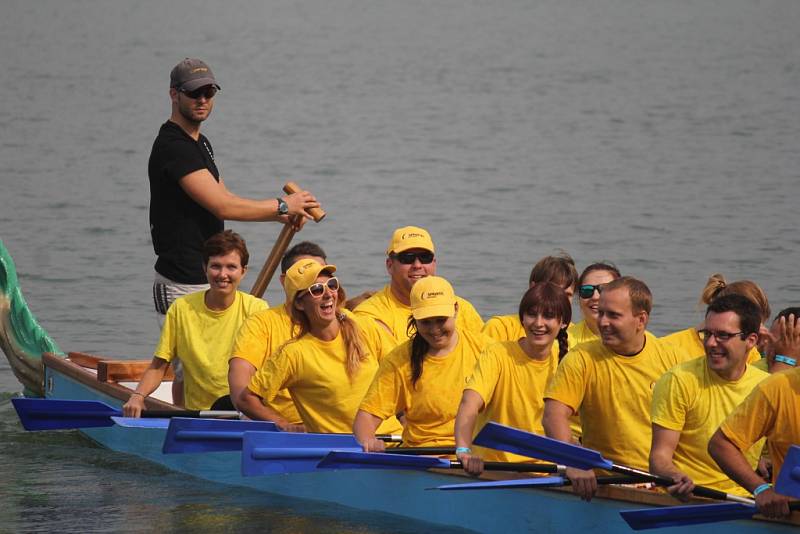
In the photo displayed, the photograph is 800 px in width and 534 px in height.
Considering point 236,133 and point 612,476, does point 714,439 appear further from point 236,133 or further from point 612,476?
point 236,133

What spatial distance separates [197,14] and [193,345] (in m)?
40.1

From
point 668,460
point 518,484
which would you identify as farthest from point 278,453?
point 668,460

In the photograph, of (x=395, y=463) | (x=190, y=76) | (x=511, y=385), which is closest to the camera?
(x=395, y=463)

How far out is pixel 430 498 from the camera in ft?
23.9

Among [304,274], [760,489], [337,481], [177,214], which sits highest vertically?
[177,214]

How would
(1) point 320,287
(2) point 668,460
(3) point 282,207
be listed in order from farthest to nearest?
(3) point 282,207 → (1) point 320,287 → (2) point 668,460

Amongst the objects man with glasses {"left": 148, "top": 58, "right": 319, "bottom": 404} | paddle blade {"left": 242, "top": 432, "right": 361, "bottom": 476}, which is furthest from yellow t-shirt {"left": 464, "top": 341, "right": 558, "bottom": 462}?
man with glasses {"left": 148, "top": 58, "right": 319, "bottom": 404}

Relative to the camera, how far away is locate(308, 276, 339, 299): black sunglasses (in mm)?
7645

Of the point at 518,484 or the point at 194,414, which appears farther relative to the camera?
the point at 194,414

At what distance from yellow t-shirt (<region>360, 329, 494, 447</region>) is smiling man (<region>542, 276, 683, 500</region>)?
26.4 inches

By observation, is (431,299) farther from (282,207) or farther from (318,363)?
(282,207)

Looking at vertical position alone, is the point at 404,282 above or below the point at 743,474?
above

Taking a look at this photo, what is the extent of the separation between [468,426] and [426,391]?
19.5 inches

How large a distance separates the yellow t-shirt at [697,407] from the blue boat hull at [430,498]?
31 centimetres
